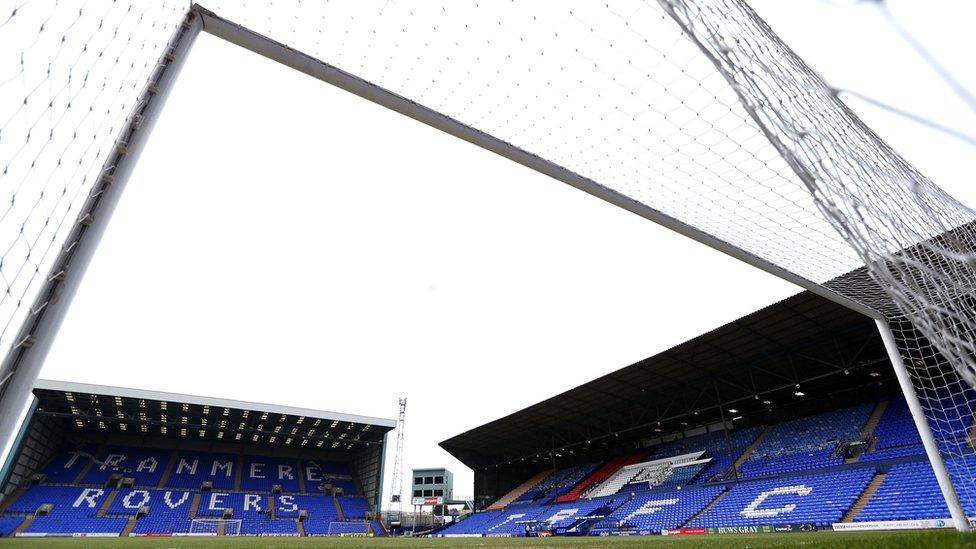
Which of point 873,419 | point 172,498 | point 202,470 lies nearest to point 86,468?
point 172,498

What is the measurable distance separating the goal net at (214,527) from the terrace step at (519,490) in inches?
772

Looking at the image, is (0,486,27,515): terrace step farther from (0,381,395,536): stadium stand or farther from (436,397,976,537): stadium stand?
(436,397,976,537): stadium stand

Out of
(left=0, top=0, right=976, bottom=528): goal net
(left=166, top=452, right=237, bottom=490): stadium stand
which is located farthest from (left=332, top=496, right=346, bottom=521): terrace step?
(left=0, top=0, right=976, bottom=528): goal net

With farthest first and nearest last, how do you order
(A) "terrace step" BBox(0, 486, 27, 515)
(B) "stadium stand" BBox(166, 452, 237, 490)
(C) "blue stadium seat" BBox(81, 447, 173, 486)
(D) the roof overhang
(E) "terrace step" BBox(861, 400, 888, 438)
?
(B) "stadium stand" BBox(166, 452, 237, 490) < (C) "blue stadium seat" BBox(81, 447, 173, 486) < (D) the roof overhang < (A) "terrace step" BBox(0, 486, 27, 515) < (E) "terrace step" BBox(861, 400, 888, 438)

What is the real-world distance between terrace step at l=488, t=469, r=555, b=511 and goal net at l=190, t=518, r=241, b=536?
64.3 feet

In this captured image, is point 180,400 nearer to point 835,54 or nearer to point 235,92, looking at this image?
point 235,92

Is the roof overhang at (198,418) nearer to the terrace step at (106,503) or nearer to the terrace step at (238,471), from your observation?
the terrace step at (238,471)

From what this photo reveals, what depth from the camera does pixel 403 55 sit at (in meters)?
6.70

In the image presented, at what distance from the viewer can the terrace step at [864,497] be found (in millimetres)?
16891

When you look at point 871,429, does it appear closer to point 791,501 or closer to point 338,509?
point 791,501

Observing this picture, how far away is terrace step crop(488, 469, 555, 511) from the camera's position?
40219 mm

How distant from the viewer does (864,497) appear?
17766 mm

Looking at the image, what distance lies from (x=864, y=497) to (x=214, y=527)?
35.2 m

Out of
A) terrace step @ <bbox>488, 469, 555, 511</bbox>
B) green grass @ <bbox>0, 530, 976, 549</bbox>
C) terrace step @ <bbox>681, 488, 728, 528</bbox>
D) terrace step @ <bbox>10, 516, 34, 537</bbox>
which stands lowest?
green grass @ <bbox>0, 530, 976, 549</bbox>
